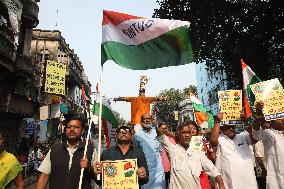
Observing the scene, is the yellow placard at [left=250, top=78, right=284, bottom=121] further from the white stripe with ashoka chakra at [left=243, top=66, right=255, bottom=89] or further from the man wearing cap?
the man wearing cap

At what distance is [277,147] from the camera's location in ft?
17.5

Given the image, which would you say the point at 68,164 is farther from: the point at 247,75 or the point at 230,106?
the point at 247,75

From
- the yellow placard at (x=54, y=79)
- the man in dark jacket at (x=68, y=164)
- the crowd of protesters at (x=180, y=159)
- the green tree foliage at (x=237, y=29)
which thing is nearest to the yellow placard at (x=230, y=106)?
the crowd of protesters at (x=180, y=159)

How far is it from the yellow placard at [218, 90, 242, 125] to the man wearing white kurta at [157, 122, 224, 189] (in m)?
1.27

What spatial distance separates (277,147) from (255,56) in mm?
17063

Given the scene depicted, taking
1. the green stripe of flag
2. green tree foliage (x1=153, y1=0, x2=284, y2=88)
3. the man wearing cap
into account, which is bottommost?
the man wearing cap

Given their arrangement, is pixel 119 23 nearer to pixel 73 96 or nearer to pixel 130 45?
pixel 130 45

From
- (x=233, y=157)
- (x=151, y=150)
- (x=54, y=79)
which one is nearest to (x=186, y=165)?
(x=233, y=157)

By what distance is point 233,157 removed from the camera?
5.38 metres

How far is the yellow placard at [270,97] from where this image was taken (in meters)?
5.24

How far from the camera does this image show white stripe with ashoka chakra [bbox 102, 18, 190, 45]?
5.24m

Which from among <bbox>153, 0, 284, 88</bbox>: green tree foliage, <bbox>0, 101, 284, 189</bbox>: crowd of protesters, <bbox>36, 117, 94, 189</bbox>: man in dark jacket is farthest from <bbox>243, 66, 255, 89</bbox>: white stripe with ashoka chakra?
<bbox>153, 0, 284, 88</bbox>: green tree foliage

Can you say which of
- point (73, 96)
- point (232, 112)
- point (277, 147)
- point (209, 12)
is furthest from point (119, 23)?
point (73, 96)

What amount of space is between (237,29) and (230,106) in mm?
17042
